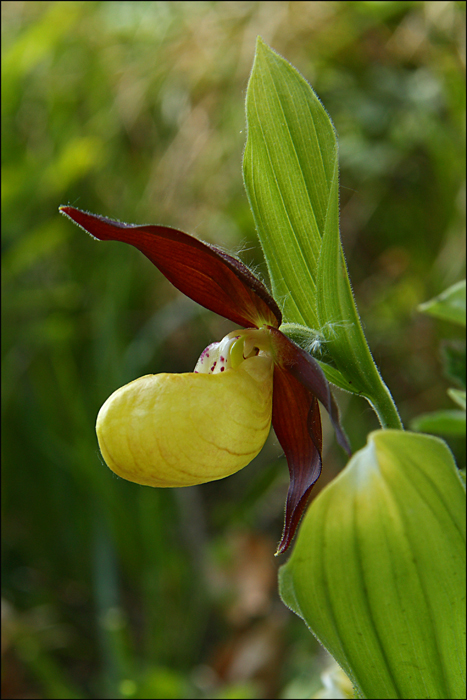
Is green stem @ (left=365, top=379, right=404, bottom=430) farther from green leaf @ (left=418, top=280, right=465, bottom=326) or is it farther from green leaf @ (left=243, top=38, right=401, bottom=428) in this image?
green leaf @ (left=418, top=280, right=465, bottom=326)

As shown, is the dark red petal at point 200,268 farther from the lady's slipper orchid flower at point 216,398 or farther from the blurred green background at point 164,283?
the blurred green background at point 164,283

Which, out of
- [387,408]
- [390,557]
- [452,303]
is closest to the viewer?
[390,557]

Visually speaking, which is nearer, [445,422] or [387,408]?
[387,408]

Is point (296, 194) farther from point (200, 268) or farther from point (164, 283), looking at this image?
point (164, 283)

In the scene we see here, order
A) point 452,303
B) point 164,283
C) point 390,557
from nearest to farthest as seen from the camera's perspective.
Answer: point 390,557
point 452,303
point 164,283

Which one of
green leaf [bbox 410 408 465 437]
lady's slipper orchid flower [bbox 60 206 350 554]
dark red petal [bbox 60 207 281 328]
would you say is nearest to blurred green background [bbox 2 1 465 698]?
green leaf [bbox 410 408 465 437]

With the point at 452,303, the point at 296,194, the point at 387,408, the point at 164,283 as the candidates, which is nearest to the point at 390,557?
the point at 387,408

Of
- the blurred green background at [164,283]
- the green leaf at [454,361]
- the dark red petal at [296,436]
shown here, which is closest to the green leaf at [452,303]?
the green leaf at [454,361]
